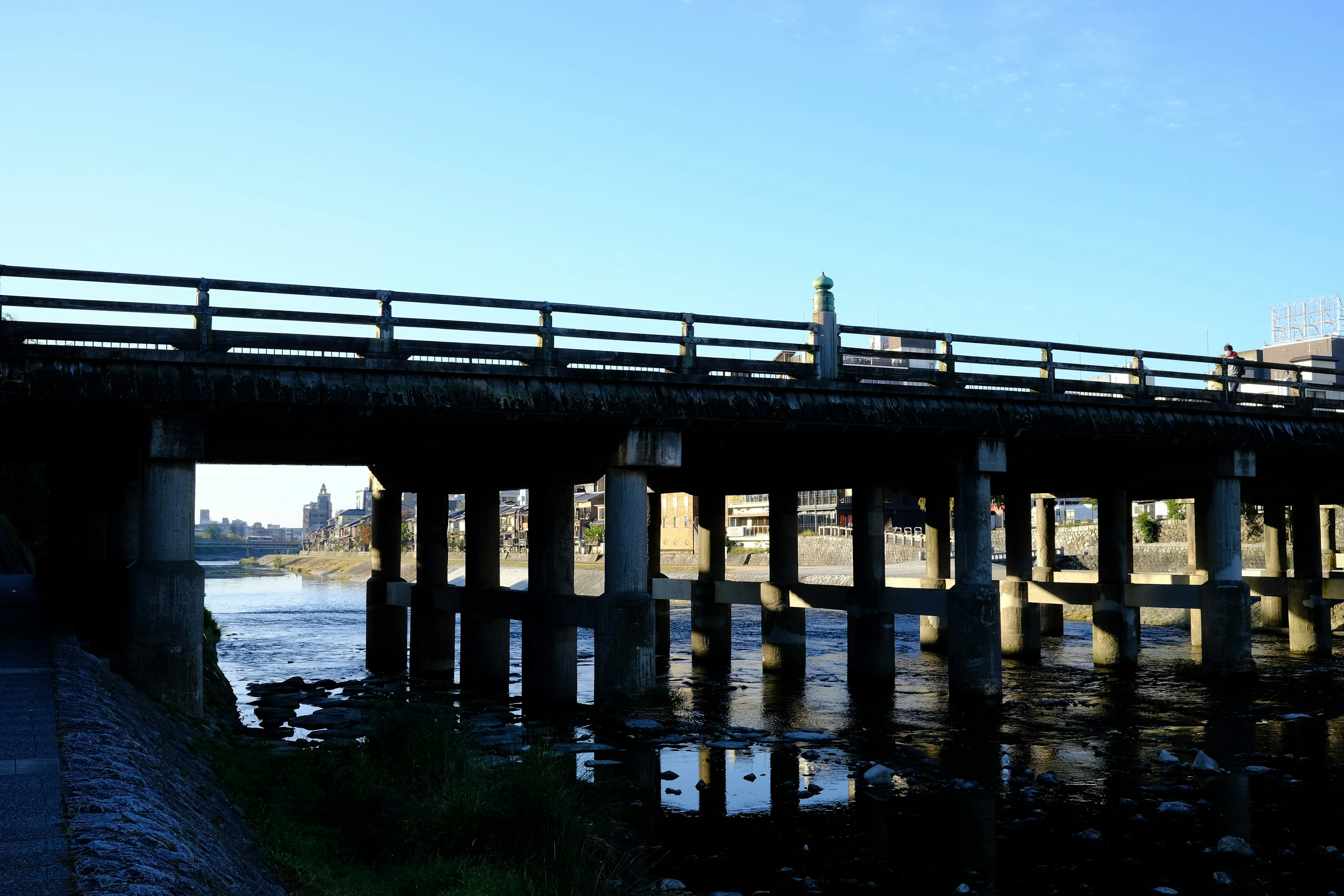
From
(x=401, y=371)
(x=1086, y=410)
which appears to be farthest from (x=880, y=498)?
(x=401, y=371)

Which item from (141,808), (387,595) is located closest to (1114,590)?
(387,595)

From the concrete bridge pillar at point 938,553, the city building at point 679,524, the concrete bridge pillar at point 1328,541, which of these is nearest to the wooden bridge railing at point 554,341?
the concrete bridge pillar at point 938,553

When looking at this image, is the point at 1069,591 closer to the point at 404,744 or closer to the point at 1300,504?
the point at 1300,504

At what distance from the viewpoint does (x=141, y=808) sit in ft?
28.2

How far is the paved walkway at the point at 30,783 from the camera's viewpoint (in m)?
6.86

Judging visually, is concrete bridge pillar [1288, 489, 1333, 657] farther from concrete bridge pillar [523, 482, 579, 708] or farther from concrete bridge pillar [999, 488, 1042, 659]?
concrete bridge pillar [523, 482, 579, 708]

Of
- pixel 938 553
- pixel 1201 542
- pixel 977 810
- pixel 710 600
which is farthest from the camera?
pixel 938 553

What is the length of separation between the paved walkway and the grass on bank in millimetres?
2146

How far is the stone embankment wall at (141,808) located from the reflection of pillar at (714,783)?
634 cm

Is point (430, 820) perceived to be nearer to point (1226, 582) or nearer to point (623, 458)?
point (623, 458)

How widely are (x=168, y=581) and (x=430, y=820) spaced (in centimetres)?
810

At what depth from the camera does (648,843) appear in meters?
13.6

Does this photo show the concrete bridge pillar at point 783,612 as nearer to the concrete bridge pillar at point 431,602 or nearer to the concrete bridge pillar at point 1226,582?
the concrete bridge pillar at point 431,602

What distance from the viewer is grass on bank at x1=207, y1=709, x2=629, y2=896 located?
399 inches
